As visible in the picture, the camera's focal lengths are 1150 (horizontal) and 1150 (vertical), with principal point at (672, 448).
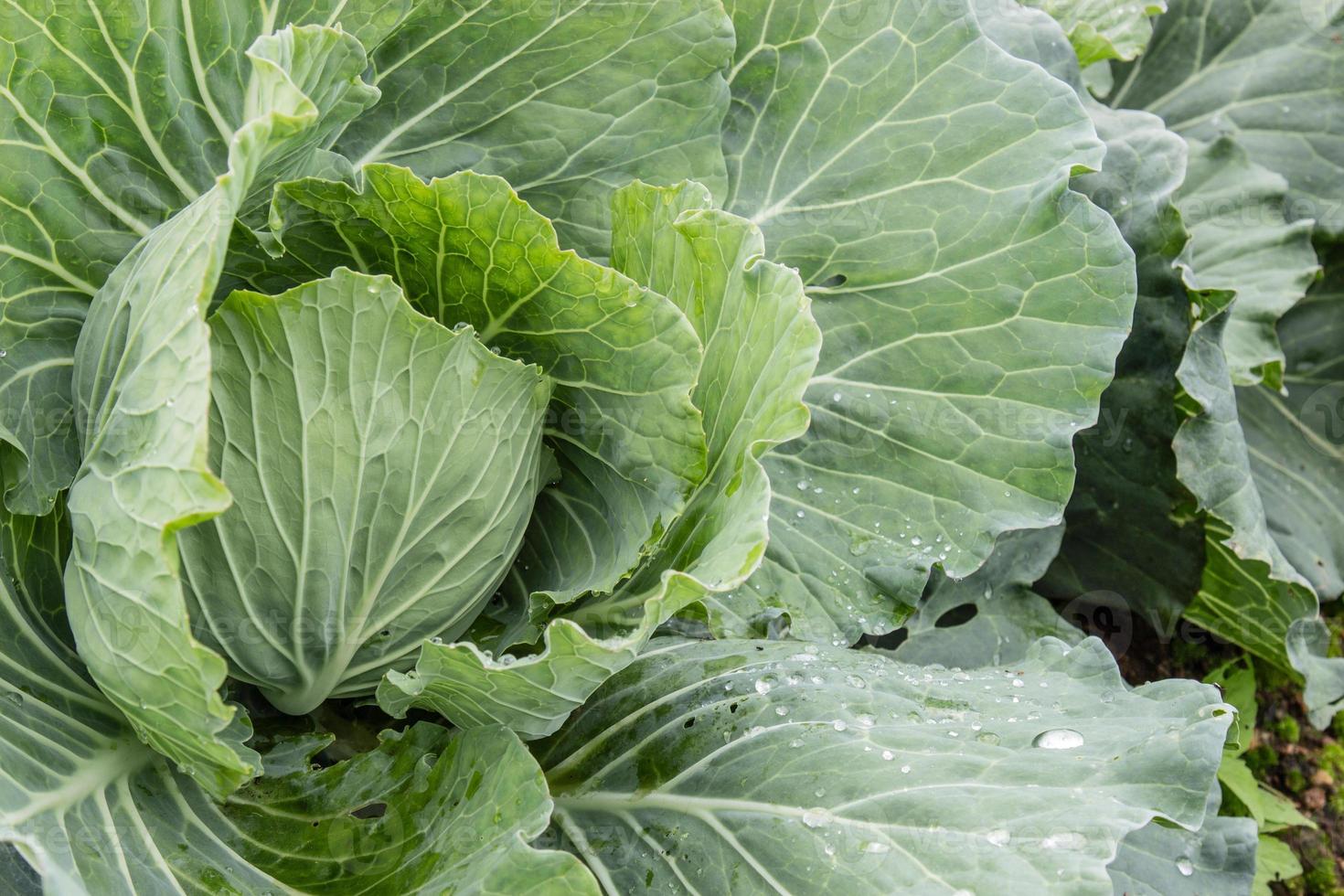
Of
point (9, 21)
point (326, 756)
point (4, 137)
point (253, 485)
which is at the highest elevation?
point (9, 21)

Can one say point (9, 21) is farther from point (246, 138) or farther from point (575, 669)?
point (575, 669)

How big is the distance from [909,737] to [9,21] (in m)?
1.75

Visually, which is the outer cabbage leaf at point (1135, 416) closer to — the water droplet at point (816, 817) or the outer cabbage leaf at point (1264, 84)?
the outer cabbage leaf at point (1264, 84)

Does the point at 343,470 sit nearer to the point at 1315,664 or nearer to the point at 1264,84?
the point at 1315,664

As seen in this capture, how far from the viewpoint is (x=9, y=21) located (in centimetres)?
171

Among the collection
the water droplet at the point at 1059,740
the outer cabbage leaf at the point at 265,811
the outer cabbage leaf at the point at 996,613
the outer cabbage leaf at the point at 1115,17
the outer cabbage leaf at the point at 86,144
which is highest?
the outer cabbage leaf at the point at 86,144

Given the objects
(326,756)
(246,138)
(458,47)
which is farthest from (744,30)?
(326,756)

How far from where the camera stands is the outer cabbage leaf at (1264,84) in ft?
10.6

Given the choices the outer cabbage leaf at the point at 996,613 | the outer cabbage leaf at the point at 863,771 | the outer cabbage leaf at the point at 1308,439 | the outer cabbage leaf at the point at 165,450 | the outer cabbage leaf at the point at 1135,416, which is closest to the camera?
the outer cabbage leaf at the point at 165,450

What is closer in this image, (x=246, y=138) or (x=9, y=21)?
(x=246, y=138)

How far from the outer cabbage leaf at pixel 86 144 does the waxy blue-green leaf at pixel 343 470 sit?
1.10 feet

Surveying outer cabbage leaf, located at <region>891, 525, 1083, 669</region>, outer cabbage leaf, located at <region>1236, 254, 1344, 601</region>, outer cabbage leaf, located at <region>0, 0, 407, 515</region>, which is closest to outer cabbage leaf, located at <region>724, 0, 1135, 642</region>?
outer cabbage leaf, located at <region>891, 525, 1083, 669</region>

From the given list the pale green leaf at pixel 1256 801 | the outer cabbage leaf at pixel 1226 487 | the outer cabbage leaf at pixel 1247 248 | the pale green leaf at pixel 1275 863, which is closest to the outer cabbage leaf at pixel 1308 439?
the outer cabbage leaf at pixel 1247 248

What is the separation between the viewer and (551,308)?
1.80m
